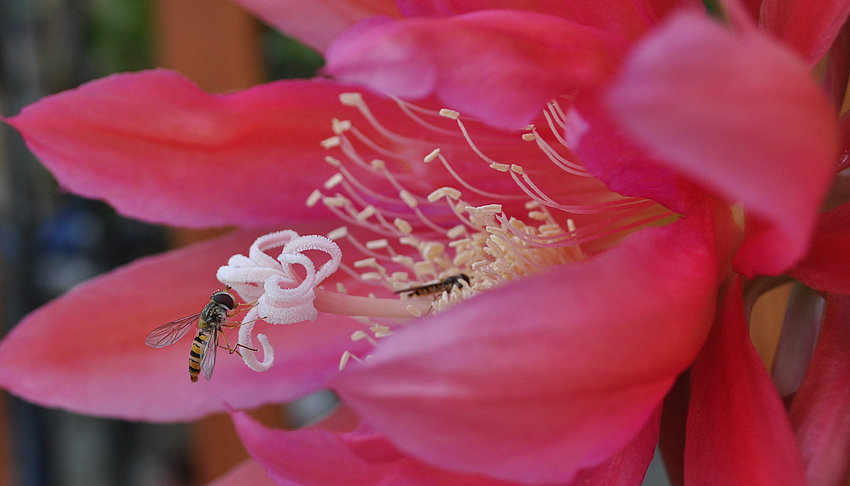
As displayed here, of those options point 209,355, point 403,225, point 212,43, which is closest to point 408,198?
point 403,225

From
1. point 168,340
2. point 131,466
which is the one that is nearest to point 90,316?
point 168,340

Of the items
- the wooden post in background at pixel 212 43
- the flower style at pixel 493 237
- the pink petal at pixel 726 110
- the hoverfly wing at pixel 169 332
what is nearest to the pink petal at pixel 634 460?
the flower style at pixel 493 237

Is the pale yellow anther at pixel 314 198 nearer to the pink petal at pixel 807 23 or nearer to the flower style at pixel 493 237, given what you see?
the flower style at pixel 493 237

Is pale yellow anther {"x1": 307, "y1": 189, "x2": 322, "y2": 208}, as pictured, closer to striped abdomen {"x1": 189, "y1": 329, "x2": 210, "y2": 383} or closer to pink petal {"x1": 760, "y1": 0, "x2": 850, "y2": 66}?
striped abdomen {"x1": 189, "y1": 329, "x2": 210, "y2": 383}

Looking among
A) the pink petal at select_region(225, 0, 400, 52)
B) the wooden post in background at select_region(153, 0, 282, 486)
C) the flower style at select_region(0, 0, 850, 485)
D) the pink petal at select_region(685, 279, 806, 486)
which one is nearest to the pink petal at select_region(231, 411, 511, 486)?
the flower style at select_region(0, 0, 850, 485)

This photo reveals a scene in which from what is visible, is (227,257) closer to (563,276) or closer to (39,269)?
(563,276)
